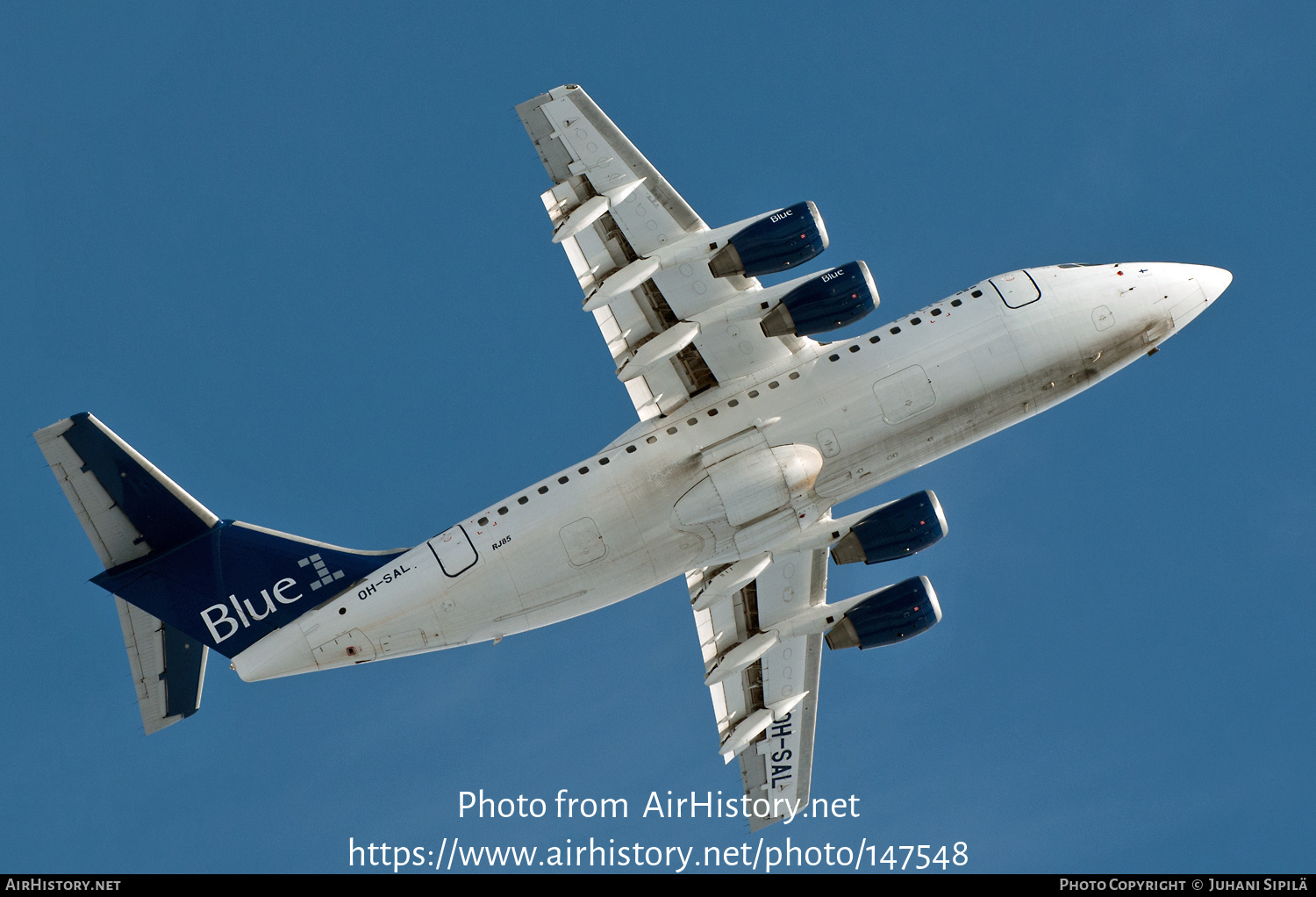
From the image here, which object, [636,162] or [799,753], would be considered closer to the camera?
[636,162]

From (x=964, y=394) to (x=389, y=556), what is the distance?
Result: 14313 millimetres

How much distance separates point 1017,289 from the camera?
32812mm

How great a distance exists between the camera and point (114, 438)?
30891 mm

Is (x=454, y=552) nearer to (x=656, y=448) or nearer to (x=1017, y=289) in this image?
(x=656, y=448)

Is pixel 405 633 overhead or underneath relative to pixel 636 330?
underneath

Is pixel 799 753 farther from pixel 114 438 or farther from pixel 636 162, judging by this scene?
pixel 114 438

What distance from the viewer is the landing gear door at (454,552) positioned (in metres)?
30.8

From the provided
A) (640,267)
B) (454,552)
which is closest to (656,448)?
(640,267)

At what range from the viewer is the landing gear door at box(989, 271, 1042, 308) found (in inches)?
1283

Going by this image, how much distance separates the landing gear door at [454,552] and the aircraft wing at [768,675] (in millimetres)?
7060

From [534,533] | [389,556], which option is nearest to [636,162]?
[534,533]

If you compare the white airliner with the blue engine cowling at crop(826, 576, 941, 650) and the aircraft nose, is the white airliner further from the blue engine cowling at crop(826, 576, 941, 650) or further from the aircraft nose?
the blue engine cowling at crop(826, 576, 941, 650)

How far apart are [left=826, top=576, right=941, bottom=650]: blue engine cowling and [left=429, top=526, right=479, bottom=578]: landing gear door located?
1053cm
